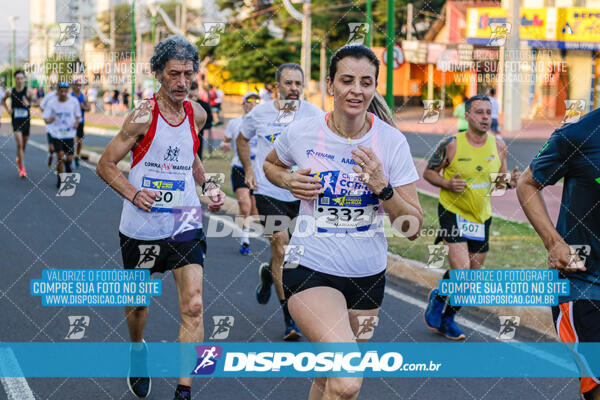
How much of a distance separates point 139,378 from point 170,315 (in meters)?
1.94

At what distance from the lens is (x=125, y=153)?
15.3ft

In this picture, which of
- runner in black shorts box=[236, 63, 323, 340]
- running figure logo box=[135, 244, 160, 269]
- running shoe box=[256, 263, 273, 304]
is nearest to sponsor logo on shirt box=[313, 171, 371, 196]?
running figure logo box=[135, 244, 160, 269]

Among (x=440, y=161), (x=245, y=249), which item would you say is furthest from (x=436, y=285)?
(x=245, y=249)

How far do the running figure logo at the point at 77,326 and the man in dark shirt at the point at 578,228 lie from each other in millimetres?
3787

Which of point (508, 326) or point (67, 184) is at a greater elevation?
point (67, 184)

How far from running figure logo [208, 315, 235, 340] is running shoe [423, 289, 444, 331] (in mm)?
1578

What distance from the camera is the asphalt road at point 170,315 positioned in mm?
5113

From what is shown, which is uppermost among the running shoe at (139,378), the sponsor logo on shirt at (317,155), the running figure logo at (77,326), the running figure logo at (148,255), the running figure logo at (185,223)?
the sponsor logo on shirt at (317,155)

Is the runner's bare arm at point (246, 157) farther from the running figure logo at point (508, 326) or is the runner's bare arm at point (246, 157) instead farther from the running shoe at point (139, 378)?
the running shoe at point (139, 378)

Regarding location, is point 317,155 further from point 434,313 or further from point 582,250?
point 434,313

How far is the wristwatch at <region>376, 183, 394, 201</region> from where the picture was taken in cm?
357

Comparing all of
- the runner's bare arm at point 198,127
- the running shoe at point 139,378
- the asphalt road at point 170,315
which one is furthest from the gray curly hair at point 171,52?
the asphalt road at point 170,315

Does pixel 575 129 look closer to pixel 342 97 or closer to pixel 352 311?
pixel 342 97

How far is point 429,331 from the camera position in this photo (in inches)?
257
